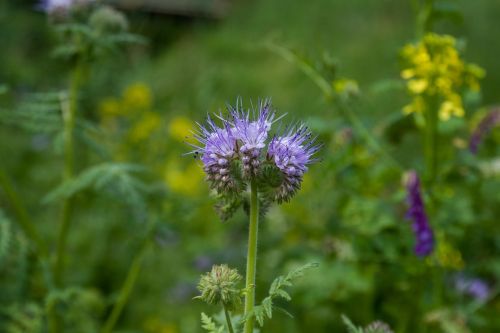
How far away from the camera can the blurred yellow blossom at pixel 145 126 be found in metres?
4.25

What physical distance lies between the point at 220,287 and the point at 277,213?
2.18 meters

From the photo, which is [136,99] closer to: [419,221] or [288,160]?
[419,221]

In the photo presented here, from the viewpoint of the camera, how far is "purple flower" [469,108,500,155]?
2.58 metres

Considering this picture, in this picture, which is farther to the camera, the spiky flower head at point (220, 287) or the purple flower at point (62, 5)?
the purple flower at point (62, 5)

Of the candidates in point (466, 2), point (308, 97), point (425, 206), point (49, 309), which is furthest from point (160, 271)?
point (466, 2)

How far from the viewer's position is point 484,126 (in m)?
2.61

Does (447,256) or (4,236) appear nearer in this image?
(4,236)

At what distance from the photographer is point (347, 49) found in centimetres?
682

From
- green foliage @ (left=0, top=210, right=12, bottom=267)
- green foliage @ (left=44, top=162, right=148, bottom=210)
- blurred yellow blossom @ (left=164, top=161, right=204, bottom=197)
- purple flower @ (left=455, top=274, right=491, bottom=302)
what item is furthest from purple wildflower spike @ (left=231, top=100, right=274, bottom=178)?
blurred yellow blossom @ (left=164, top=161, right=204, bottom=197)

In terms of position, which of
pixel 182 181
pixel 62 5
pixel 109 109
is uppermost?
pixel 109 109

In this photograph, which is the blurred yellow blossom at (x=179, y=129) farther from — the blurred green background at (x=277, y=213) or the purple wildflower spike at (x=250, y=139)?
the purple wildflower spike at (x=250, y=139)

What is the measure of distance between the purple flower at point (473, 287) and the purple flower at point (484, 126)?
537 mm

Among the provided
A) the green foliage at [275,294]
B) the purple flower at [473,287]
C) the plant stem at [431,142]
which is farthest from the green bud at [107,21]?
the purple flower at [473,287]

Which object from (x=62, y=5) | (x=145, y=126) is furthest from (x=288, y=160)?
(x=145, y=126)
